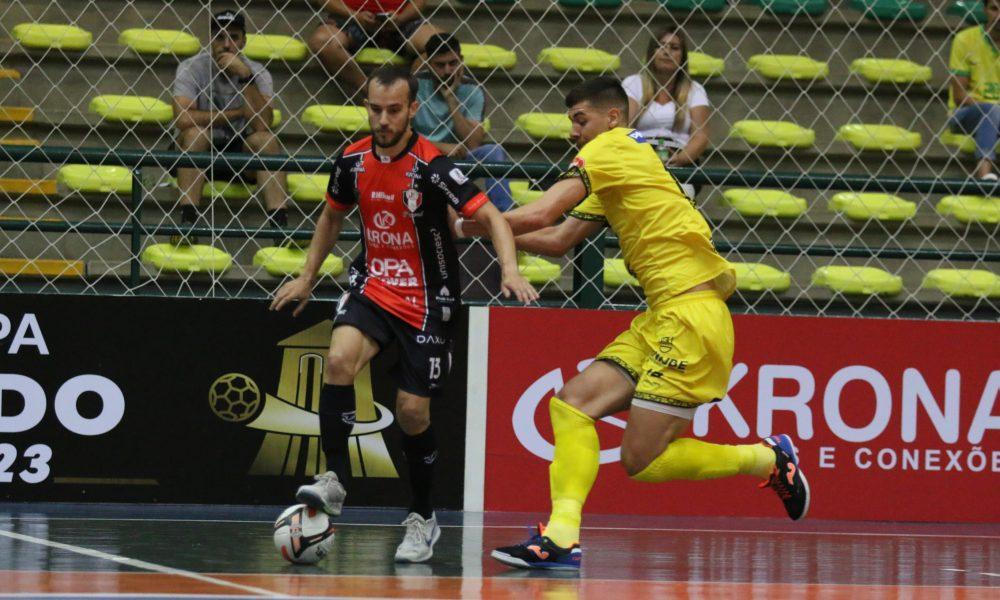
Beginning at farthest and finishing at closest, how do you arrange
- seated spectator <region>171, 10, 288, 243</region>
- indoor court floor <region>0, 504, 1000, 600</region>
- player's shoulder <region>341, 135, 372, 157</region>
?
seated spectator <region>171, 10, 288, 243</region> → player's shoulder <region>341, 135, 372, 157</region> → indoor court floor <region>0, 504, 1000, 600</region>

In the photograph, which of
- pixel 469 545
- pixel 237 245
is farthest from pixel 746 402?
pixel 237 245

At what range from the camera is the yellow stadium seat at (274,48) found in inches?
356

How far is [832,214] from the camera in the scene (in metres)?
9.98

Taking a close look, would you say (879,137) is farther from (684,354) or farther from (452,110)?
(684,354)

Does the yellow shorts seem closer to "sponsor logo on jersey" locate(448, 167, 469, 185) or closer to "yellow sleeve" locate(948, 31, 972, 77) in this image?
"sponsor logo on jersey" locate(448, 167, 469, 185)

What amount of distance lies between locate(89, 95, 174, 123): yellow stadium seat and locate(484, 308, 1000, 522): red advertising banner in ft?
8.00

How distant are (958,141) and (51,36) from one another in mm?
6097

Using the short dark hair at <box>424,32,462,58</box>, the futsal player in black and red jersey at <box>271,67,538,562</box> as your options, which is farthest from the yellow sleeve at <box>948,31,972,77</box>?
the futsal player in black and red jersey at <box>271,67,538,562</box>

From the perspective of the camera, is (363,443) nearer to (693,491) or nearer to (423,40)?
(693,491)

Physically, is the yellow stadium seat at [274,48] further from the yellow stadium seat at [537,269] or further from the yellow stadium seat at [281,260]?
the yellow stadium seat at [537,269]

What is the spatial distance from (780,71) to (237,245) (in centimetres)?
411

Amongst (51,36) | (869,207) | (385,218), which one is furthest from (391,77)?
(869,207)

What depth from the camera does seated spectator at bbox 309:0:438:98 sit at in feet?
30.0

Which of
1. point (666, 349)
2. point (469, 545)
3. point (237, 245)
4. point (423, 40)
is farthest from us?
point (423, 40)
